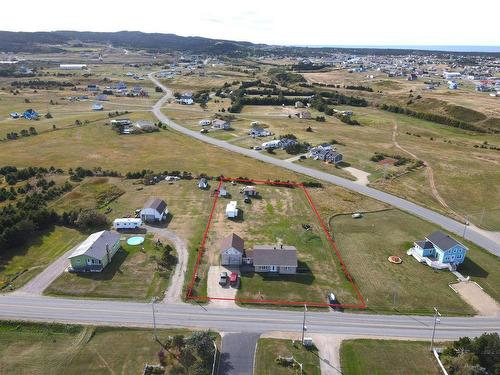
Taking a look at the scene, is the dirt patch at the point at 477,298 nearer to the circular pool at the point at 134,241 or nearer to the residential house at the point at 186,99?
the circular pool at the point at 134,241

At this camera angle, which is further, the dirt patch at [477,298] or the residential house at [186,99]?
the residential house at [186,99]

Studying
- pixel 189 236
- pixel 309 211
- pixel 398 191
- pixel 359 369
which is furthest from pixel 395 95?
pixel 359 369

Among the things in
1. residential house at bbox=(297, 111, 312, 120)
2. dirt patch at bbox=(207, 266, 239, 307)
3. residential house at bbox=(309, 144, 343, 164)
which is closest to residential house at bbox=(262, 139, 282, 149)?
residential house at bbox=(309, 144, 343, 164)

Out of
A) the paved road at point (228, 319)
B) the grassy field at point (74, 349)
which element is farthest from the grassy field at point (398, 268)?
the grassy field at point (74, 349)

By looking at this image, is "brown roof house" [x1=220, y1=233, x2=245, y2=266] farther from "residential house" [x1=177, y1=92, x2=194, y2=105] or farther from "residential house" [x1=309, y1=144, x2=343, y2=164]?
"residential house" [x1=177, y1=92, x2=194, y2=105]

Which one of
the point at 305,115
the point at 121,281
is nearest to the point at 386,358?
the point at 121,281

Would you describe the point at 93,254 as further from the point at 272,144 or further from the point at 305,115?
the point at 305,115
